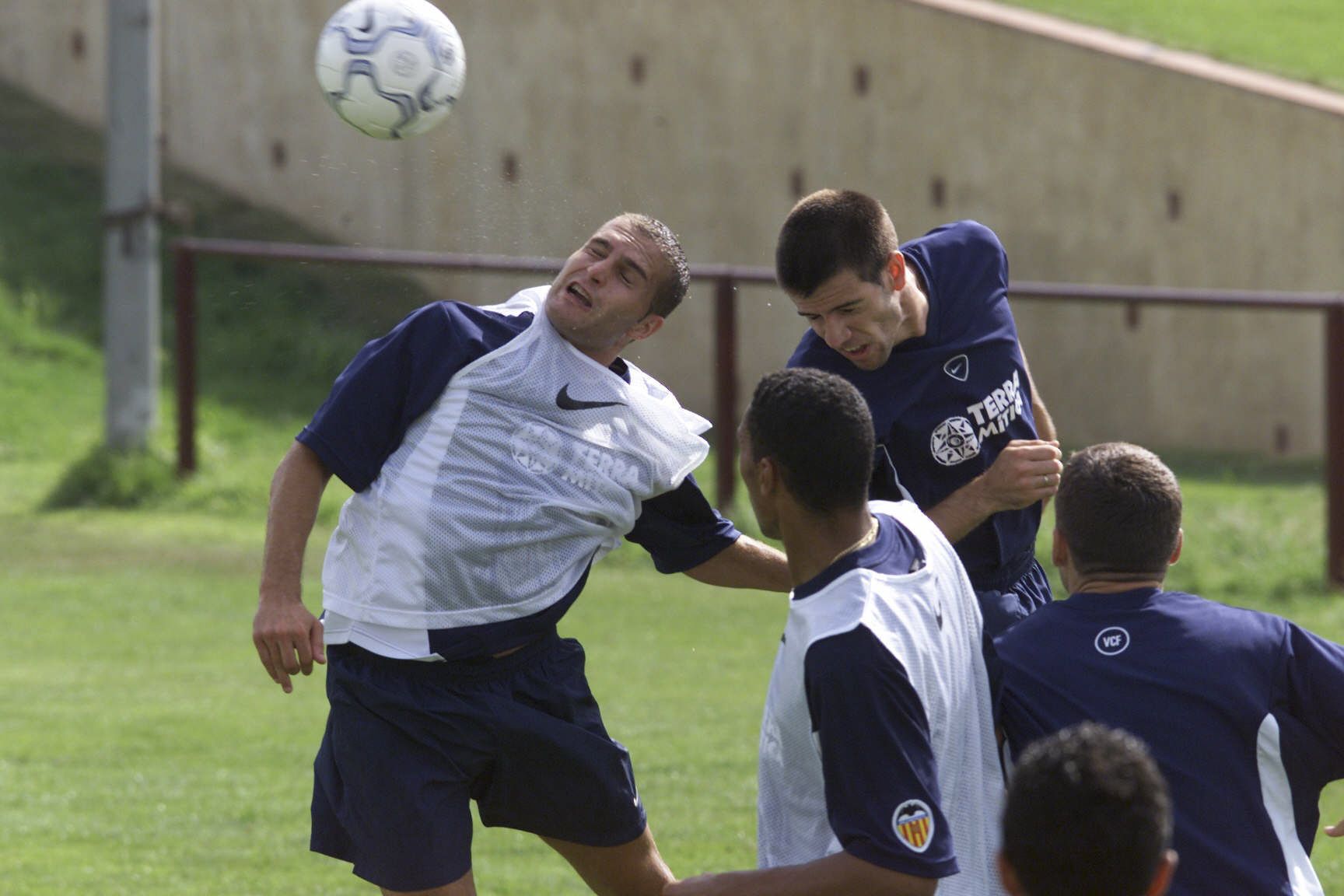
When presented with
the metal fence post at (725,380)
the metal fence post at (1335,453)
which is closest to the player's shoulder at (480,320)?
the metal fence post at (1335,453)

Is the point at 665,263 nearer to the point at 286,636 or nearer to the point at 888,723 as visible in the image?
the point at 286,636

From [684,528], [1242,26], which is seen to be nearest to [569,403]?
[684,528]

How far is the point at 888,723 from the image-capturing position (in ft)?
9.34

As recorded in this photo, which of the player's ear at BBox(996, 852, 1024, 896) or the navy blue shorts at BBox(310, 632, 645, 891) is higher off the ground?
the player's ear at BBox(996, 852, 1024, 896)

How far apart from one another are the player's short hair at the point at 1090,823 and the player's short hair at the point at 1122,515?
1.08 meters

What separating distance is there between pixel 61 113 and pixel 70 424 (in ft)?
23.4

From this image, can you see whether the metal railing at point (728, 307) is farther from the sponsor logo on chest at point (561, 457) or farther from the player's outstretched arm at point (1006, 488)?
the player's outstretched arm at point (1006, 488)

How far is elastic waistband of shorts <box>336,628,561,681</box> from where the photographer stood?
4121mm

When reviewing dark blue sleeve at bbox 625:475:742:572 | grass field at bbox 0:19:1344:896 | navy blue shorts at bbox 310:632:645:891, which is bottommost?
grass field at bbox 0:19:1344:896

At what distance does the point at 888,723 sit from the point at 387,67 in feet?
10.6

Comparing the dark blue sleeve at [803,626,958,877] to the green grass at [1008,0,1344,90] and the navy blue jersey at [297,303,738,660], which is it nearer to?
the navy blue jersey at [297,303,738,660]

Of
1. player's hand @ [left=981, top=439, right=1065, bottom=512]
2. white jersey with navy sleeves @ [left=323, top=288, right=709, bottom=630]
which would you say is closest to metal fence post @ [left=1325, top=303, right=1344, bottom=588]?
player's hand @ [left=981, top=439, right=1065, bottom=512]

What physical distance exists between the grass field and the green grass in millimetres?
5106

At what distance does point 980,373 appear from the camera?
4426mm
